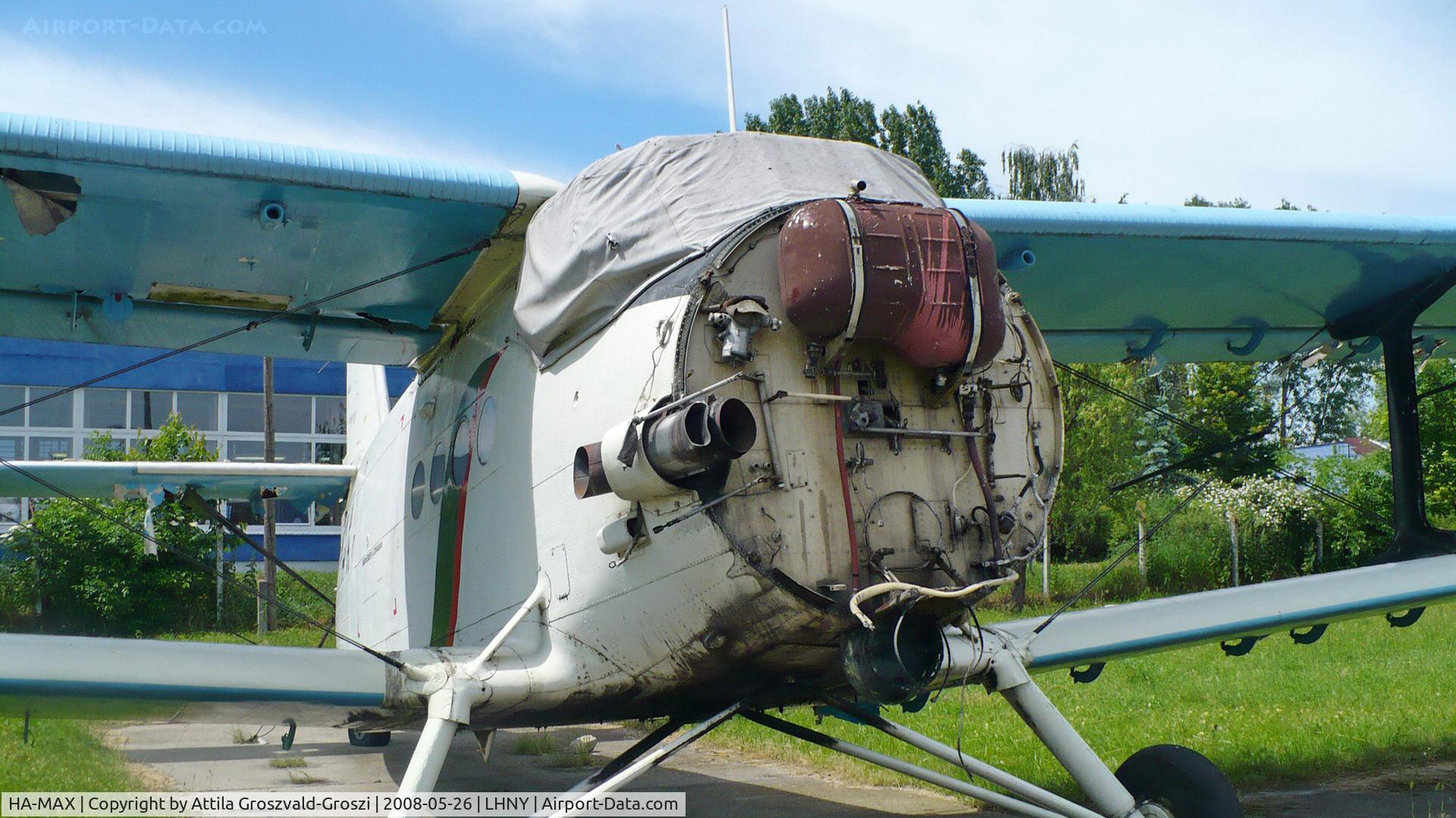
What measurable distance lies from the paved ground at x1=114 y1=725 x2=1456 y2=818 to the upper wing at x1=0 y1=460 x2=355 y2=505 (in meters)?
1.64

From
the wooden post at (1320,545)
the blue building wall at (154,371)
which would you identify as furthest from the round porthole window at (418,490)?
the wooden post at (1320,545)

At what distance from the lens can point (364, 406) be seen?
9.61m

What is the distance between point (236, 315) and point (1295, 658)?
1105cm

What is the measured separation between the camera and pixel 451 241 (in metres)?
5.71

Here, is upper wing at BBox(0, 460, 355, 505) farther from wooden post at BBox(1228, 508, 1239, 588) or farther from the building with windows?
wooden post at BBox(1228, 508, 1239, 588)

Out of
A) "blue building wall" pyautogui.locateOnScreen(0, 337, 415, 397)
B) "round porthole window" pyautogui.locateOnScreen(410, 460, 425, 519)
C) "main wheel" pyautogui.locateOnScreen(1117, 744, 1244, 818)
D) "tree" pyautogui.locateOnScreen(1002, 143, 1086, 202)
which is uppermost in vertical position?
"tree" pyautogui.locateOnScreen(1002, 143, 1086, 202)

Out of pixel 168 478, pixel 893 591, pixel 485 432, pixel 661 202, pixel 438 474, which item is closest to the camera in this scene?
pixel 893 591

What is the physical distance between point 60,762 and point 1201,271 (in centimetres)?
722

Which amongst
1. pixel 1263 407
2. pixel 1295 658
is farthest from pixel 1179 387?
pixel 1295 658

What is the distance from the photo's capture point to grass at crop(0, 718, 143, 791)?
602 cm

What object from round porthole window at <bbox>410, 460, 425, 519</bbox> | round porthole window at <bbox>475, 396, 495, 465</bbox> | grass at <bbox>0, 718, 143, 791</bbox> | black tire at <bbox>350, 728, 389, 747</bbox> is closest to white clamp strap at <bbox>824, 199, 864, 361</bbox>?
round porthole window at <bbox>475, 396, 495, 465</bbox>

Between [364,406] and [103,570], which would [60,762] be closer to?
[364,406]

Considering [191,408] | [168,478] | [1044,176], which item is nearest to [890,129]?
[1044,176]

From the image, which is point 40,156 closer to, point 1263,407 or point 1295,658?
point 1295,658
